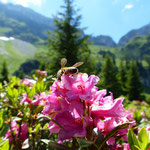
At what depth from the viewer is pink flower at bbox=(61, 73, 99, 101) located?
2.91ft

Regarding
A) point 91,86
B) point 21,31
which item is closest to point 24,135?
point 91,86

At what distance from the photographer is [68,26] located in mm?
14578

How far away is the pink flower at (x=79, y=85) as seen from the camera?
34.9 inches

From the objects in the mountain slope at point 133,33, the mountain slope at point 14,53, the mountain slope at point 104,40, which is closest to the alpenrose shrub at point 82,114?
the mountain slope at point 14,53

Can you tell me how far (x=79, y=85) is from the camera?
3.11ft

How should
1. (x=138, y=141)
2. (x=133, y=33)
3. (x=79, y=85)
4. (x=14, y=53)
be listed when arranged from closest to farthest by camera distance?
(x=138, y=141) < (x=79, y=85) < (x=14, y=53) < (x=133, y=33)

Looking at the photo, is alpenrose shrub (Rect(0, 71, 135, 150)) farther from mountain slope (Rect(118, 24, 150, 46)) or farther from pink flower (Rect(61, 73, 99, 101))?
mountain slope (Rect(118, 24, 150, 46))

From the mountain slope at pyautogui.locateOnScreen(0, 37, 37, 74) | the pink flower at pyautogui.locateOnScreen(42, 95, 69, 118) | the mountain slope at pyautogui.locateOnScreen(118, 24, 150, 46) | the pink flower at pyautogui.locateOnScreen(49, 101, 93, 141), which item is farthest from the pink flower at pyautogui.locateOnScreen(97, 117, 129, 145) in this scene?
the mountain slope at pyautogui.locateOnScreen(118, 24, 150, 46)

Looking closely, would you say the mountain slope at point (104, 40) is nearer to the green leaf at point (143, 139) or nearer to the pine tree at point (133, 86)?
the pine tree at point (133, 86)

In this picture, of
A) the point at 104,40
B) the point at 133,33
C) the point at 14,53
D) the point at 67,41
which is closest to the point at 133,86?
the point at 67,41

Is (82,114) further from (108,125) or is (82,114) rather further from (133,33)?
(133,33)

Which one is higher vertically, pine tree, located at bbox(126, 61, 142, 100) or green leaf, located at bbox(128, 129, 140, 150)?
green leaf, located at bbox(128, 129, 140, 150)

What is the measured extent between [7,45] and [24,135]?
13981 cm

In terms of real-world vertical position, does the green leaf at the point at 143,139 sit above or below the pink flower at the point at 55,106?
below
